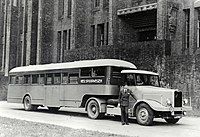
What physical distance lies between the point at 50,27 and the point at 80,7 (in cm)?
558

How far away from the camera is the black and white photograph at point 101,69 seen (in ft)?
44.8

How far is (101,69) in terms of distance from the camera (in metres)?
16.0

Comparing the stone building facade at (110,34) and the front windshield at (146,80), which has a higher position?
the stone building facade at (110,34)

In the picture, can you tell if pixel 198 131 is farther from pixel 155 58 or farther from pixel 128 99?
pixel 155 58

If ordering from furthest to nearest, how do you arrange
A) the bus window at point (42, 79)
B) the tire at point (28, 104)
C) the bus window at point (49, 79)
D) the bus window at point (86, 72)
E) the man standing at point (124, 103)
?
the tire at point (28, 104) → the bus window at point (42, 79) → the bus window at point (49, 79) → the bus window at point (86, 72) → the man standing at point (124, 103)

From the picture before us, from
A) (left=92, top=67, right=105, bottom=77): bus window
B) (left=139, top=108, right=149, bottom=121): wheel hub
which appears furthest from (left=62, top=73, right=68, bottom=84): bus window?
(left=139, top=108, right=149, bottom=121): wheel hub

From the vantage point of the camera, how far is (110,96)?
1580cm

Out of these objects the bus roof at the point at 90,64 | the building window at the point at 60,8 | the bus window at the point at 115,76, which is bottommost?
the bus window at the point at 115,76

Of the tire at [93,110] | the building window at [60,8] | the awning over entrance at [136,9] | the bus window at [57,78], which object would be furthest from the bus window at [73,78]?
the building window at [60,8]

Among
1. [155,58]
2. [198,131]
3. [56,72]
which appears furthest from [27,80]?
[198,131]

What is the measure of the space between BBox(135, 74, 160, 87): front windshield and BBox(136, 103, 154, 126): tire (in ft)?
4.11

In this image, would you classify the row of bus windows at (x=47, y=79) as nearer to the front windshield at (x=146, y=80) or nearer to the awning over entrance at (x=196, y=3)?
the front windshield at (x=146, y=80)

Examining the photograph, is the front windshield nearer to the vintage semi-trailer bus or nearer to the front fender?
the vintage semi-trailer bus

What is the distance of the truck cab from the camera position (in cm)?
1355
